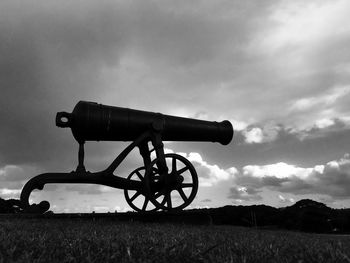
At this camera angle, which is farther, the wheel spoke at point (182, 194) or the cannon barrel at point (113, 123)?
the wheel spoke at point (182, 194)

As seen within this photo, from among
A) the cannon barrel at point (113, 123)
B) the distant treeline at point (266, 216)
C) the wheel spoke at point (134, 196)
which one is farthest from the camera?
the wheel spoke at point (134, 196)

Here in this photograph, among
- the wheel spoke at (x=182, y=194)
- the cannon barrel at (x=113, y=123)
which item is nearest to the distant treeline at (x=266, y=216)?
the wheel spoke at (x=182, y=194)

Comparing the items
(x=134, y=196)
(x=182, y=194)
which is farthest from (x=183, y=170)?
(x=134, y=196)

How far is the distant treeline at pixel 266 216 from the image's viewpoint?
8.26 m

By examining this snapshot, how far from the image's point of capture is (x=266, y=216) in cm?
1041

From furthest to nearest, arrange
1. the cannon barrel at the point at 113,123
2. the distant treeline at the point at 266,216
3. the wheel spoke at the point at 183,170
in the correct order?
the wheel spoke at the point at 183,170, the cannon barrel at the point at 113,123, the distant treeline at the point at 266,216

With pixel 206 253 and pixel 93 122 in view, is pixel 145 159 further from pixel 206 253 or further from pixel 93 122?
pixel 206 253

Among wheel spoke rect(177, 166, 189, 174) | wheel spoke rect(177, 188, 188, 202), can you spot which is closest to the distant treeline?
wheel spoke rect(177, 188, 188, 202)

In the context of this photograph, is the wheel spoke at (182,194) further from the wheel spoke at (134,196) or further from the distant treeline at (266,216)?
the wheel spoke at (134,196)

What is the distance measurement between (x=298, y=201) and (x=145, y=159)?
14.8 feet

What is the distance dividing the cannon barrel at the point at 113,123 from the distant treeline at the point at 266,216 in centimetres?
194

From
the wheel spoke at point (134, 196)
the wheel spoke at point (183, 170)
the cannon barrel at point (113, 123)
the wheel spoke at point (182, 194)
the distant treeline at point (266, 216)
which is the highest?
the cannon barrel at point (113, 123)

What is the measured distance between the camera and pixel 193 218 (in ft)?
27.0

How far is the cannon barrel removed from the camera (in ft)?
29.2
